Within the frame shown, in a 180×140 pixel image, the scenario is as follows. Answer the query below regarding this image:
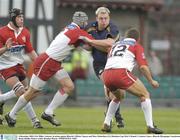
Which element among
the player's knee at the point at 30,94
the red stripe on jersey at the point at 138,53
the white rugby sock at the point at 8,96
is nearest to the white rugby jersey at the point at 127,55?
the red stripe on jersey at the point at 138,53

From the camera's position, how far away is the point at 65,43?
16219 mm

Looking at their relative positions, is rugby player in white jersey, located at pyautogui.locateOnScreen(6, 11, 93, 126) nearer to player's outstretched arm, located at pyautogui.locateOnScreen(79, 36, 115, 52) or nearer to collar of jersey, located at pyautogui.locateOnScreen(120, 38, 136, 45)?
player's outstretched arm, located at pyautogui.locateOnScreen(79, 36, 115, 52)

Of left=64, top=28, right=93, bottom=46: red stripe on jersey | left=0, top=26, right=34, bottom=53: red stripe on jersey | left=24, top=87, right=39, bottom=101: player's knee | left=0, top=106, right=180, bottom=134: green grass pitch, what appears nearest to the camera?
left=0, top=106, right=180, bottom=134: green grass pitch

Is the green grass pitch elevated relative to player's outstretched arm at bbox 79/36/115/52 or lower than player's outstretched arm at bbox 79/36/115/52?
lower

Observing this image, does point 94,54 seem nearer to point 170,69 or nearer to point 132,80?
point 132,80

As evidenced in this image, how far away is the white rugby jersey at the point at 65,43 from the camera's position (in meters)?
16.2

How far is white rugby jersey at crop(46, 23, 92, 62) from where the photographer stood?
53.0ft

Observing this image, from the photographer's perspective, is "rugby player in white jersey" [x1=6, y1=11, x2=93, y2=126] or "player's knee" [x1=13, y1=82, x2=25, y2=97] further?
"player's knee" [x1=13, y1=82, x2=25, y2=97]

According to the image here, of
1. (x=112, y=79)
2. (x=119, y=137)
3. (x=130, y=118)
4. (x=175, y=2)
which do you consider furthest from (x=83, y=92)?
(x=175, y=2)

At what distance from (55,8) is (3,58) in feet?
58.3

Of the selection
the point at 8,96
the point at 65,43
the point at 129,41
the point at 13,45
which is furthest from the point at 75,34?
the point at 8,96

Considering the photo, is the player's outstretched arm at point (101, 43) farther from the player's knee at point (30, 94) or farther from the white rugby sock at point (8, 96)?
the white rugby sock at point (8, 96)

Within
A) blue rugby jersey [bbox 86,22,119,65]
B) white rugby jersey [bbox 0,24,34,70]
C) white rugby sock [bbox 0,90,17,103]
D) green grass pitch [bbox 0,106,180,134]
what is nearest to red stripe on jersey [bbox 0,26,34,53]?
white rugby jersey [bbox 0,24,34,70]

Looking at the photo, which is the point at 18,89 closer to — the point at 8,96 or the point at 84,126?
the point at 8,96
